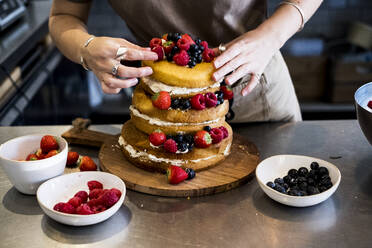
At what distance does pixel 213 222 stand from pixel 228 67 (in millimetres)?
542

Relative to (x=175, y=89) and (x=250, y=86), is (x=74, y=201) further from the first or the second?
(x=250, y=86)

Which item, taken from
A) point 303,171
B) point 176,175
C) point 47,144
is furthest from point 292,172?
point 47,144

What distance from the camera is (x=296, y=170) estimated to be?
5.08ft

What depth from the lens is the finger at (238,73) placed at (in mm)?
1625

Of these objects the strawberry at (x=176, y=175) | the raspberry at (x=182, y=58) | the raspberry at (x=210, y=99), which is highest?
the raspberry at (x=182, y=58)

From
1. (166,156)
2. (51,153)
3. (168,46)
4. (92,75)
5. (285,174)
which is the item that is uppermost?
(168,46)

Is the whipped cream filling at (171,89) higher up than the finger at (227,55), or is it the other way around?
the finger at (227,55)

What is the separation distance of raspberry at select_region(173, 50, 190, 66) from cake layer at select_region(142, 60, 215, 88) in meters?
0.02

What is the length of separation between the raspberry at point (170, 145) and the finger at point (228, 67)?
25cm

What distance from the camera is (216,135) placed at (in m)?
1.59

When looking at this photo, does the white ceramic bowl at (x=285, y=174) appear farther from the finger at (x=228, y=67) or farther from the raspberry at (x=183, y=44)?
the raspberry at (x=183, y=44)

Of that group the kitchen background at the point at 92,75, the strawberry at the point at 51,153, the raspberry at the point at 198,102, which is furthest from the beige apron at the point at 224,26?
the kitchen background at the point at 92,75

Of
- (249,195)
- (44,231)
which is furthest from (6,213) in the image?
(249,195)

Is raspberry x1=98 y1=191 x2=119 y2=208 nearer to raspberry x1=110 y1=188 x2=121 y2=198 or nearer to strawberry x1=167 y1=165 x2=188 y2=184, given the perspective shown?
raspberry x1=110 y1=188 x2=121 y2=198
